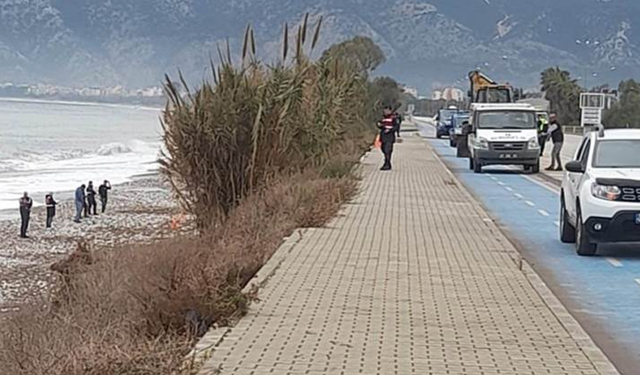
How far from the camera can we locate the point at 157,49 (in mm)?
133625

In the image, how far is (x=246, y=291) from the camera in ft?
36.2

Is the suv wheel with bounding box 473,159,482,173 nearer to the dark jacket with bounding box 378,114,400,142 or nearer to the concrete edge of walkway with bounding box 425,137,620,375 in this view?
the dark jacket with bounding box 378,114,400,142

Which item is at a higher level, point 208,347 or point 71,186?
point 208,347

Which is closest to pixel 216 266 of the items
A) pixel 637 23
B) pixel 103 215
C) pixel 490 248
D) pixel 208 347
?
pixel 208 347

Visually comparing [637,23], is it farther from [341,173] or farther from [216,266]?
[216,266]

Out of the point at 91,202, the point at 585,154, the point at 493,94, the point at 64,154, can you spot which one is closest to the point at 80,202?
the point at 91,202

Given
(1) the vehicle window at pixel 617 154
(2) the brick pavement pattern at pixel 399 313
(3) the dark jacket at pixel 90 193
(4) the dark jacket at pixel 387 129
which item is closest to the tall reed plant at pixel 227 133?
(2) the brick pavement pattern at pixel 399 313

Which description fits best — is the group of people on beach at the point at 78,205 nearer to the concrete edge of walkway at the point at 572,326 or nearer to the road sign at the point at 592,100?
the road sign at the point at 592,100

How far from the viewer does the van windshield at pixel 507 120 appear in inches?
1508

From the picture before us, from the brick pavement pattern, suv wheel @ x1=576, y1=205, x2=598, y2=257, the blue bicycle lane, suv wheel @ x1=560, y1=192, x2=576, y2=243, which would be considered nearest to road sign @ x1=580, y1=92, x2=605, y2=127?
the blue bicycle lane

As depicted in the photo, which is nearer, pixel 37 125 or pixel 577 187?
pixel 577 187

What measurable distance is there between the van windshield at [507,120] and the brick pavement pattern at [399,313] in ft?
66.7

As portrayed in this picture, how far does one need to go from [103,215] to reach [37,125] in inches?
3721

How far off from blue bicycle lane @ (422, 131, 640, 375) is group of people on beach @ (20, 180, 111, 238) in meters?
16.8
